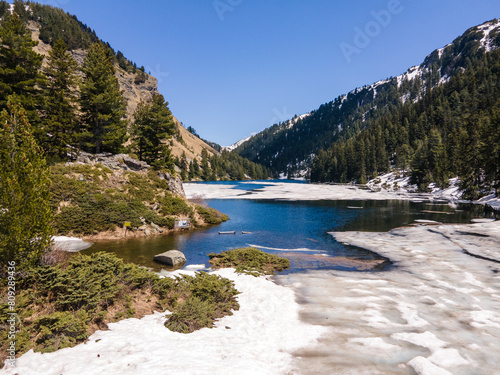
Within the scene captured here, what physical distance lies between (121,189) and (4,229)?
75.9 feet

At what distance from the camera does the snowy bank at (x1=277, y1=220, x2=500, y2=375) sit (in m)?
7.61

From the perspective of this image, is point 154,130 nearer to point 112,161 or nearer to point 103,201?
point 112,161

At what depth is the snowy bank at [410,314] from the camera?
25.0 ft

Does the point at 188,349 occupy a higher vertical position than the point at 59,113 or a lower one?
lower

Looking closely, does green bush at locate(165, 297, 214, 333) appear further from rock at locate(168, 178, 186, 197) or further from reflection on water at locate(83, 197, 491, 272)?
rock at locate(168, 178, 186, 197)

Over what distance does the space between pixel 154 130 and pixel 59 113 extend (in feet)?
45.4

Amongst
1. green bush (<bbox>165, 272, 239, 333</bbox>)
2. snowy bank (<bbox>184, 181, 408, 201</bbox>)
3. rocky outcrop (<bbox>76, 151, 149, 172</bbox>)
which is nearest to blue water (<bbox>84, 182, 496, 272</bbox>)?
green bush (<bbox>165, 272, 239, 333</bbox>)

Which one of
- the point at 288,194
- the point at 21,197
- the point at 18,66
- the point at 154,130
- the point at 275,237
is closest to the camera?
the point at 21,197

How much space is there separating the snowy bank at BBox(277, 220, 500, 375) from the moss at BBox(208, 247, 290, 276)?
6.09 ft

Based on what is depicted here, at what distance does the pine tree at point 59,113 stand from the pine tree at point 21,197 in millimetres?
25822

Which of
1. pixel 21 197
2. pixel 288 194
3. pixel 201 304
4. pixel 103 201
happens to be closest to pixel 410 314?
pixel 201 304

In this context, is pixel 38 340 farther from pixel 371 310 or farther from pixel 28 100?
pixel 28 100

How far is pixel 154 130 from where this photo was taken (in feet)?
144

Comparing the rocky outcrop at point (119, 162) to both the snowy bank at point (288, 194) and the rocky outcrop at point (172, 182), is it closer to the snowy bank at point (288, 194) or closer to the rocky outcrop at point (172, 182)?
the rocky outcrop at point (172, 182)
